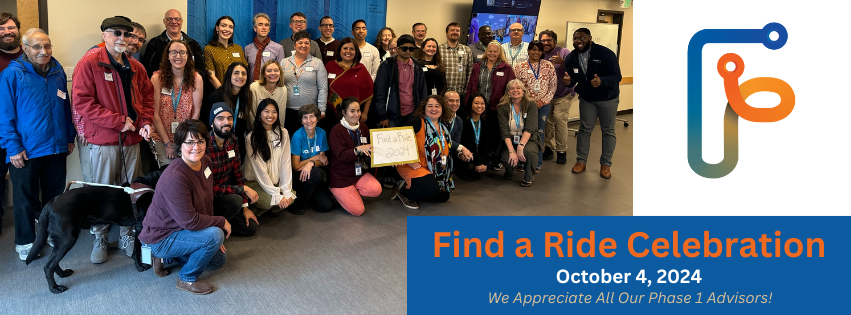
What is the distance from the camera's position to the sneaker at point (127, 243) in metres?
3.34

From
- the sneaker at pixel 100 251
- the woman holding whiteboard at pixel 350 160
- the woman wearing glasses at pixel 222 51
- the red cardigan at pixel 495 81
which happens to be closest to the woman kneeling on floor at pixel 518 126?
the red cardigan at pixel 495 81

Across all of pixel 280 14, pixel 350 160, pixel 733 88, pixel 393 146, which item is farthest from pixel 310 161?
pixel 733 88

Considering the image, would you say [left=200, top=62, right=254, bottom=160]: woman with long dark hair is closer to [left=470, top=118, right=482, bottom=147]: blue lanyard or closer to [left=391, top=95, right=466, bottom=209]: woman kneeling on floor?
[left=391, top=95, right=466, bottom=209]: woman kneeling on floor

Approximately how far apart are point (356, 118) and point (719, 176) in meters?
2.71

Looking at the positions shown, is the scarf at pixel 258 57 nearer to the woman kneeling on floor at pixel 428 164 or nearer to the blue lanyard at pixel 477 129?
the woman kneeling on floor at pixel 428 164

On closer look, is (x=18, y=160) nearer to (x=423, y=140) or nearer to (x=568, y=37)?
(x=423, y=140)

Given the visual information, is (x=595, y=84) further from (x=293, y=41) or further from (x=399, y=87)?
(x=293, y=41)

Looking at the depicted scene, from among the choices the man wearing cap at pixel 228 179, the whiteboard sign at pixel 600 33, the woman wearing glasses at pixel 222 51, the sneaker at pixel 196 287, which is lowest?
the sneaker at pixel 196 287

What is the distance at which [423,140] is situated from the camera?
186 inches

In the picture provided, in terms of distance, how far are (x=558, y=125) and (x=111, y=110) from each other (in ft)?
15.5

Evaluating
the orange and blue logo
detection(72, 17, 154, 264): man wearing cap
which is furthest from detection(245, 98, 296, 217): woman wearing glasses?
the orange and blue logo

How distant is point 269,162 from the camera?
4.07m

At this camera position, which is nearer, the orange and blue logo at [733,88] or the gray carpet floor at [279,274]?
the orange and blue logo at [733,88]

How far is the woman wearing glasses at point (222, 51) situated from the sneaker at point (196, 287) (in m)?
2.12
